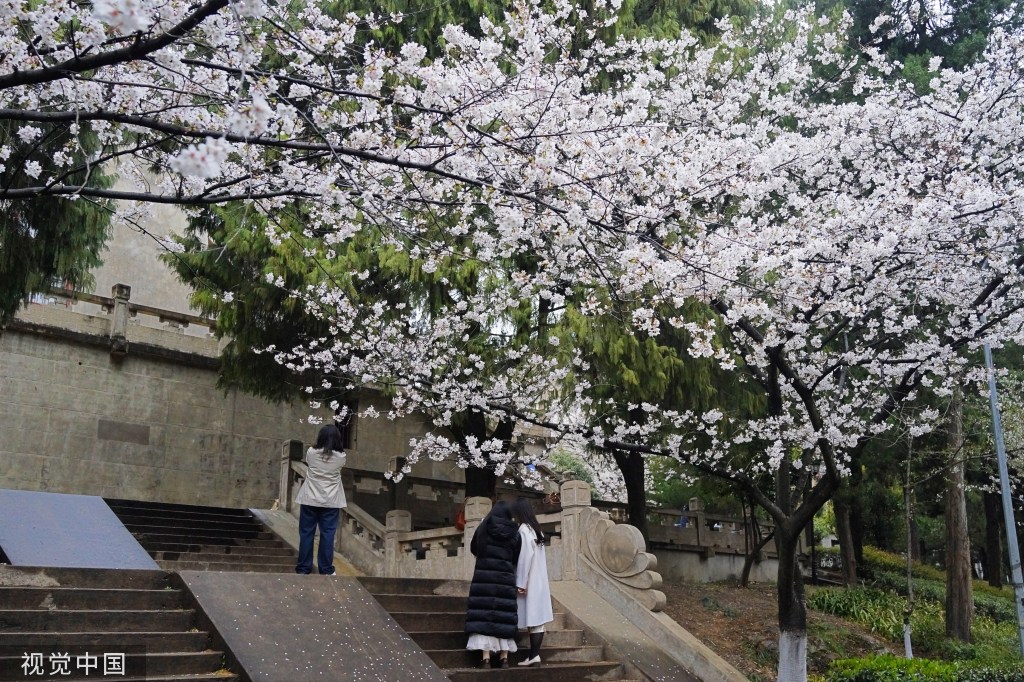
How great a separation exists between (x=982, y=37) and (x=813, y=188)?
580 cm

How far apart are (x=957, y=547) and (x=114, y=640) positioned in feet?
49.4

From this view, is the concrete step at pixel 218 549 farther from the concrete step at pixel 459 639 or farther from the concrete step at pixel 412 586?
the concrete step at pixel 459 639

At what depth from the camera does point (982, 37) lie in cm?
1478

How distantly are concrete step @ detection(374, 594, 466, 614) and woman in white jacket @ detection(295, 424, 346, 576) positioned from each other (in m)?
0.79

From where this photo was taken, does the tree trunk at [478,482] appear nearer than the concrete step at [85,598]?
No

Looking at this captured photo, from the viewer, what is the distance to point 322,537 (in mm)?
9258

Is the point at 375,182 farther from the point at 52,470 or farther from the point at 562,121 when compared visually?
the point at 52,470

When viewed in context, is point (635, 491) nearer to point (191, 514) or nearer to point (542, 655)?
point (191, 514)

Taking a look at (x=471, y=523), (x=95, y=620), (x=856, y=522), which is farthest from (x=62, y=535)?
(x=856, y=522)

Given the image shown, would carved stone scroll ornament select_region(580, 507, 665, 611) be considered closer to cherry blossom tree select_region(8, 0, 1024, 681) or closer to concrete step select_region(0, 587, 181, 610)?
cherry blossom tree select_region(8, 0, 1024, 681)

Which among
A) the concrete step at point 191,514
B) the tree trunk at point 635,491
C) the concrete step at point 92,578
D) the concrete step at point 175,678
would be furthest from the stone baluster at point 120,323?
the concrete step at point 175,678

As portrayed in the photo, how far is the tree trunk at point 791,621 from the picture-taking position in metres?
9.64

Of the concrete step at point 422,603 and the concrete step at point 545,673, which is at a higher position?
the concrete step at point 422,603

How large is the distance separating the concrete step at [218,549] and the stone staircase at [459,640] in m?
4.30
